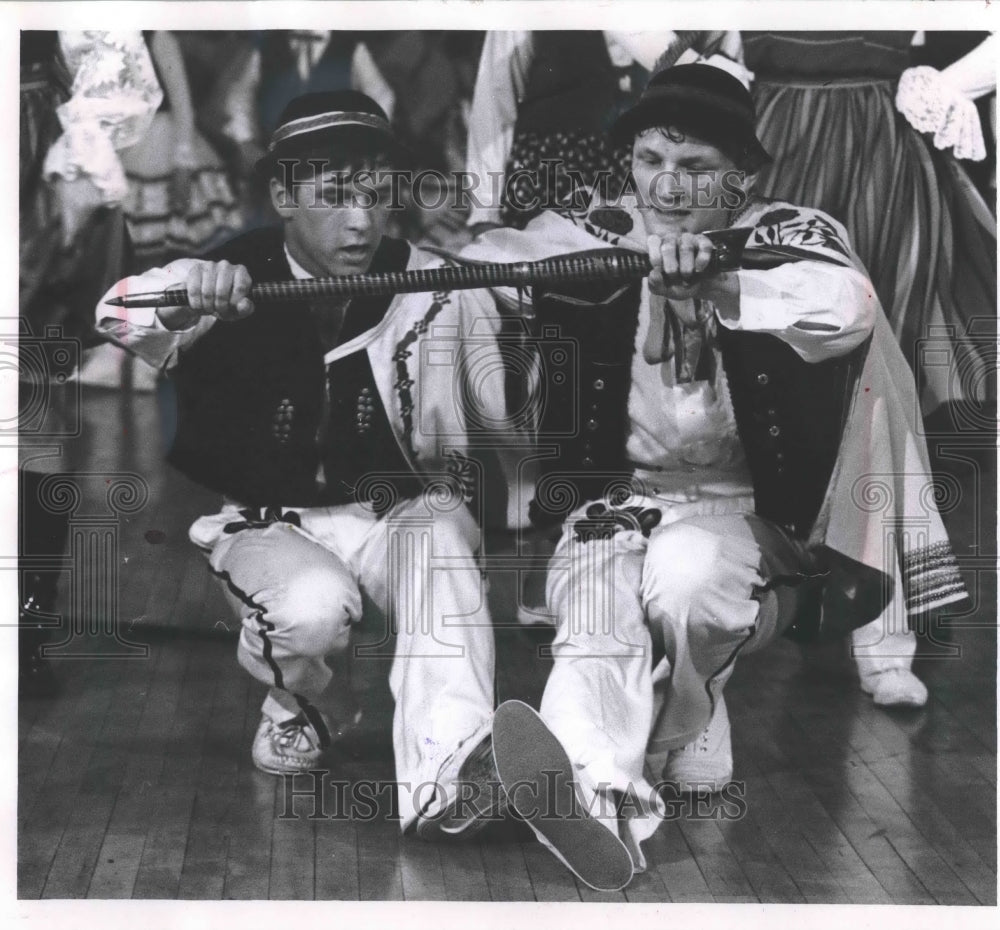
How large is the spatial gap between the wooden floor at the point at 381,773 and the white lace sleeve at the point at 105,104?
58 centimetres

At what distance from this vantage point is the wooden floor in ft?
12.9

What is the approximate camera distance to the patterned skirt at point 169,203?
396 cm

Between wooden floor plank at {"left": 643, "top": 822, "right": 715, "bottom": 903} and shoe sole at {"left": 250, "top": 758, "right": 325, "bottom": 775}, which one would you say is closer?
wooden floor plank at {"left": 643, "top": 822, "right": 715, "bottom": 903}

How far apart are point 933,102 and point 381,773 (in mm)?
2173

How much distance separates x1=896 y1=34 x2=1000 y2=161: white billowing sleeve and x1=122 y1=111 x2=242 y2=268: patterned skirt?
1.70 m

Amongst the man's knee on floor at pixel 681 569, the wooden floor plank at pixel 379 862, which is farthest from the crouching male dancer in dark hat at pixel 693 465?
the wooden floor plank at pixel 379 862

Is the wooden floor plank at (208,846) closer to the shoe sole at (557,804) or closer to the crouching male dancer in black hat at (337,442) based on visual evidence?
the crouching male dancer in black hat at (337,442)

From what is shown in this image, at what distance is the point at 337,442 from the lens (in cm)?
402

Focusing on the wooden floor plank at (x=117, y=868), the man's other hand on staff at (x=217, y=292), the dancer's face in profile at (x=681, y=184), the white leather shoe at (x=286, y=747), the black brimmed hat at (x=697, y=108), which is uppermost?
the black brimmed hat at (x=697, y=108)

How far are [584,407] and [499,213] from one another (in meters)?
0.53

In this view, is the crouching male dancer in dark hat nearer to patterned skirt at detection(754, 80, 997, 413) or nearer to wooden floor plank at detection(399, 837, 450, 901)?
patterned skirt at detection(754, 80, 997, 413)

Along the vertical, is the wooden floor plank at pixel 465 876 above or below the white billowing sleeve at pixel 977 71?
below

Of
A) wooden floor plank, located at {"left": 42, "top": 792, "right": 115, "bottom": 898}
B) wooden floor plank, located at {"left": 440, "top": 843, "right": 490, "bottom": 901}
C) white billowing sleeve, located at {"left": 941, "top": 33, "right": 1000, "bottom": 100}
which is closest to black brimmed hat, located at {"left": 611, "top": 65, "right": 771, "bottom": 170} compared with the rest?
white billowing sleeve, located at {"left": 941, "top": 33, "right": 1000, "bottom": 100}

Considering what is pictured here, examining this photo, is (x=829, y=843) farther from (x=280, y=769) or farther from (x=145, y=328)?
(x=145, y=328)
